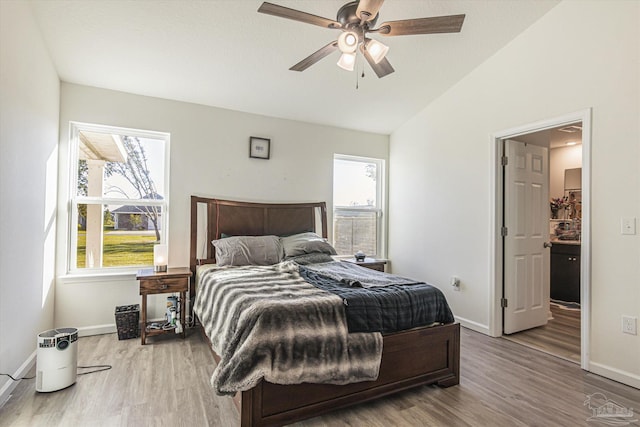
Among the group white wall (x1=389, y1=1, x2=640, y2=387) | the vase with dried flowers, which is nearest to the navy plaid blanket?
white wall (x1=389, y1=1, x2=640, y2=387)

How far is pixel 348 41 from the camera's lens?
2.21 meters

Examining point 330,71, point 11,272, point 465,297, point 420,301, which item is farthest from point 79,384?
point 465,297

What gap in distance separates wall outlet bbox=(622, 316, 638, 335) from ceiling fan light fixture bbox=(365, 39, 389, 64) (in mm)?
2669

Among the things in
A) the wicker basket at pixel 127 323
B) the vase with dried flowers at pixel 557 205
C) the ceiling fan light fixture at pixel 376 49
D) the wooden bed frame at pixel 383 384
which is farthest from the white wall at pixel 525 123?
the wicker basket at pixel 127 323

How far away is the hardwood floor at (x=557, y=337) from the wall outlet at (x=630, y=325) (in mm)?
538

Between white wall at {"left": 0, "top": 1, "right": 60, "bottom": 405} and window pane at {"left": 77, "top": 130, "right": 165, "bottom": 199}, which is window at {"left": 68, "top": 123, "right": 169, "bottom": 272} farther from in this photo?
white wall at {"left": 0, "top": 1, "right": 60, "bottom": 405}

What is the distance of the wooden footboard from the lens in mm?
1868

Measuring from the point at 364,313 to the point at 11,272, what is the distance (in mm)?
2406

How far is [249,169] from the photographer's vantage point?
415 cm

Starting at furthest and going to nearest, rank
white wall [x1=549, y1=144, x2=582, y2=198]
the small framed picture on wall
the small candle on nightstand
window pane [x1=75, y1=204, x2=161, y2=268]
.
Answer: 1. white wall [x1=549, y1=144, x2=582, y2=198]
2. the small framed picture on wall
3. window pane [x1=75, y1=204, x2=161, y2=268]
4. the small candle on nightstand

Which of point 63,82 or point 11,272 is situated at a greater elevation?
point 63,82

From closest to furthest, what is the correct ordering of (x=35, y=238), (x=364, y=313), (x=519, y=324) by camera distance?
(x=364, y=313) < (x=35, y=238) < (x=519, y=324)

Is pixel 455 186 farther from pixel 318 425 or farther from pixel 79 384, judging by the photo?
pixel 79 384

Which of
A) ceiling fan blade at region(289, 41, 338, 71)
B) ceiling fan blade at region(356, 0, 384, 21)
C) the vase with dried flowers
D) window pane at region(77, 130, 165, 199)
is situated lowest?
the vase with dried flowers
